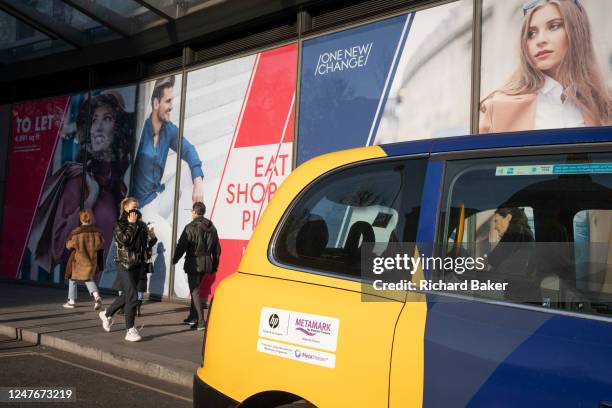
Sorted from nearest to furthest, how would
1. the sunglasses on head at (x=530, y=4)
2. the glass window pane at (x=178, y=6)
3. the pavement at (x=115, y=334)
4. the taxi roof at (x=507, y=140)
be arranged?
the taxi roof at (x=507, y=140)
the pavement at (x=115, y=334)
the sunglasses on head at (x=530, y=4)
the glass window pane at (x=178, y=6)

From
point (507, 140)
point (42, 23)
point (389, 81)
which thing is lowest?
point (507, 140)

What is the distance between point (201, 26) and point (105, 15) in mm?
2055

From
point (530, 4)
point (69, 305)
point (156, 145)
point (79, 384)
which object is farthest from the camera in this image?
point (156, 145)

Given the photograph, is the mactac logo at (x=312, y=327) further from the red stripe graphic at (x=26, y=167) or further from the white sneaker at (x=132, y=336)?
the red stripe graphic at (x=26, y=167)

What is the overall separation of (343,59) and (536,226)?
7885 mm

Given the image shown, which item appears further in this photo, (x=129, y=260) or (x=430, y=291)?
(x=129, y=260)

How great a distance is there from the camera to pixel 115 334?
8383mm

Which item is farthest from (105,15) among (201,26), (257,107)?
(257,107)

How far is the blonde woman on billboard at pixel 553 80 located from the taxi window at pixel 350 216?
5163 millimetres

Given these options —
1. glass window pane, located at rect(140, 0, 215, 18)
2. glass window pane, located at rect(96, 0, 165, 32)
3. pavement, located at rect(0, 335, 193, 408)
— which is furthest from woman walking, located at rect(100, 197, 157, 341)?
glass window pane, located at rect(96, 0, 165, 32)

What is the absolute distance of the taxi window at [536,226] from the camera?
2115 mm

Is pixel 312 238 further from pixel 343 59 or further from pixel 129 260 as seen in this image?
pixel 343 59

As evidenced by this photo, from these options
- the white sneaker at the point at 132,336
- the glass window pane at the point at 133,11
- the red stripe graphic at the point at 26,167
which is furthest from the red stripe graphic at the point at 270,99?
the red stripe graphic at the point at 26,167

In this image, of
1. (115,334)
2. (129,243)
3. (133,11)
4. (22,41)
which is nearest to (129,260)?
(129,243)
